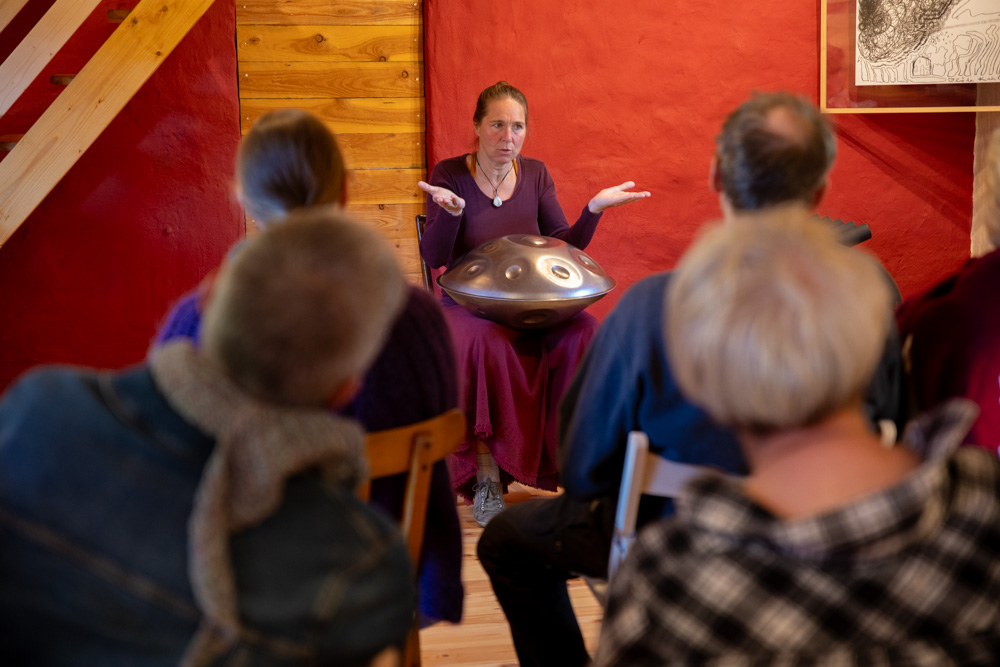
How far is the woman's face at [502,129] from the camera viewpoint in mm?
2801

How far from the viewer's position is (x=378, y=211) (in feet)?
11.6

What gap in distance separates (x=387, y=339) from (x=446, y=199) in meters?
1.39

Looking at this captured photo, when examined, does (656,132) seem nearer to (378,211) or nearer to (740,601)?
(378,211)

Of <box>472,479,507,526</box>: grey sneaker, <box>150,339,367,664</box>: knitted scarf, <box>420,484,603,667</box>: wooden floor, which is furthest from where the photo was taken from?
<box>472,479,507,526</box>: grey sneaker

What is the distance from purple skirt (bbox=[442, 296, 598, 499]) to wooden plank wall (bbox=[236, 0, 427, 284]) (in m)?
0.99

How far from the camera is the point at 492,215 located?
9.59ft

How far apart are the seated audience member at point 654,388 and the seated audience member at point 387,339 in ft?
0.69

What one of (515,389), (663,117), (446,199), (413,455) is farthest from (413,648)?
(663,117)

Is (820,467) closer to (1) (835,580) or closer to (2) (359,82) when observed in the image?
(1) (835,580)

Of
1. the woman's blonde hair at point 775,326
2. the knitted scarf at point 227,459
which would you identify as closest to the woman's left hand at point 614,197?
the woman's blonde hair at point 775,326

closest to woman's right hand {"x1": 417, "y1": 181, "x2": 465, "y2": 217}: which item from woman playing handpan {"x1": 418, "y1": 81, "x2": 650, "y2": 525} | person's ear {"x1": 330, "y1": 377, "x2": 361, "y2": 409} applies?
woman playing handpan {"x1": 418, "y1": 81, "x2": 650, "y2": 525}

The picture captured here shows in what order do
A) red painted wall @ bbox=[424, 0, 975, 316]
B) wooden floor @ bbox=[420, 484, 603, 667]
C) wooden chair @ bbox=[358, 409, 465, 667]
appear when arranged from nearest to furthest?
1. wooden chair @ bbox=[358, 409, 465, 667]
2. wooden floor @ bbox=[420, 484, 603, 667]
3. red painted wall @ bbox=[424, 0, 975, 316]

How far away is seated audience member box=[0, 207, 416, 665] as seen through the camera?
656mm

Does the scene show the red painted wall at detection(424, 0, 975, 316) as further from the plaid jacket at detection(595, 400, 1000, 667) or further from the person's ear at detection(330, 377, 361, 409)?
→ the plaid jacket at detection(595, 400, 1000, 667)
